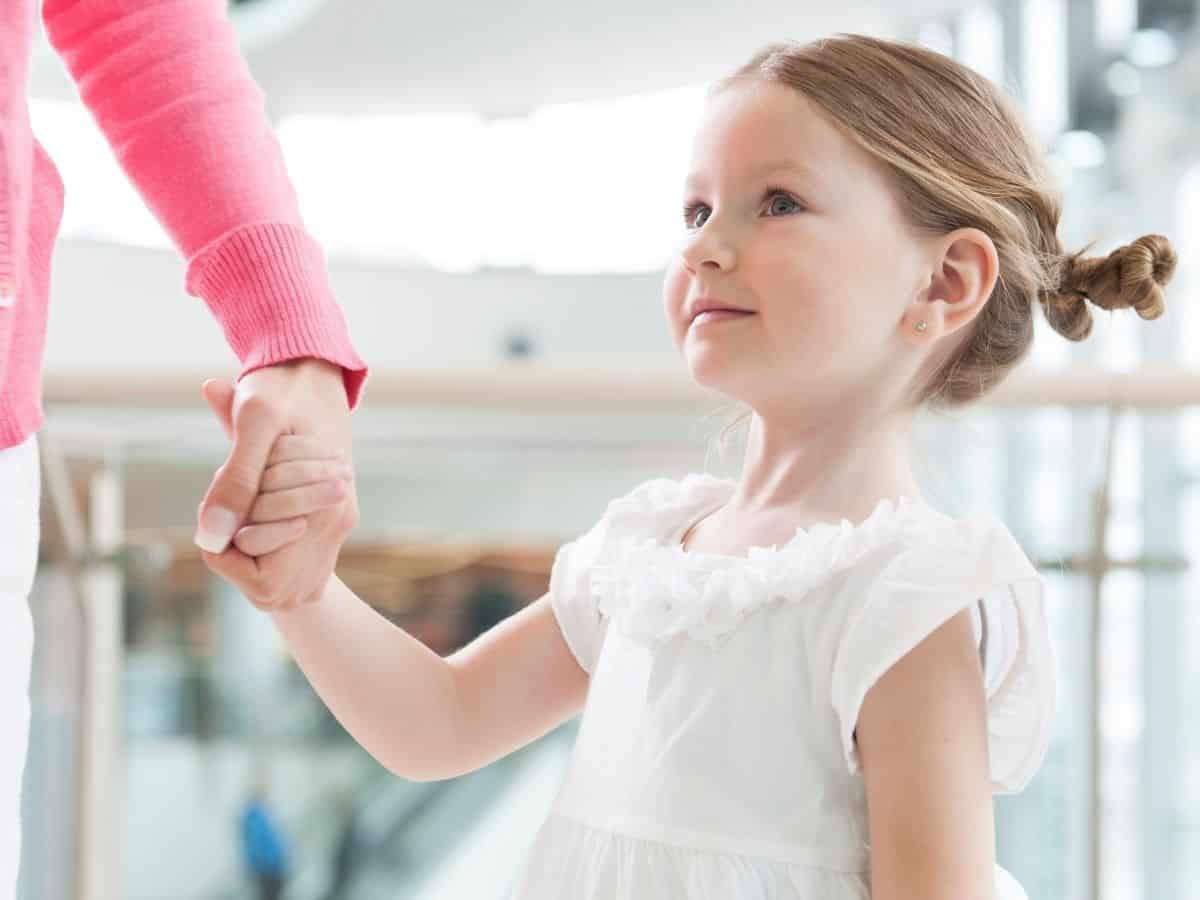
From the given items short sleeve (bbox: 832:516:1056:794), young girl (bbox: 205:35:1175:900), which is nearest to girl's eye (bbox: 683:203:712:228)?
young girl (bbox: 205:35:1175:900)

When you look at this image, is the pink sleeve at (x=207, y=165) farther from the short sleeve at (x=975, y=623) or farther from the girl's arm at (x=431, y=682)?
the short sleeve at (x=975, y=623)

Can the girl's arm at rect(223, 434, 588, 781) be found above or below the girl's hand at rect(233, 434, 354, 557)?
below

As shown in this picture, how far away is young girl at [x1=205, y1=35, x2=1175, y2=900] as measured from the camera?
69 centimetres

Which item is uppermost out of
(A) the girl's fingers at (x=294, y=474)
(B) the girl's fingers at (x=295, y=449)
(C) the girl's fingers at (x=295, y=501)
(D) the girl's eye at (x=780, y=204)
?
(D) the girl's eye at (x=780, y=204)

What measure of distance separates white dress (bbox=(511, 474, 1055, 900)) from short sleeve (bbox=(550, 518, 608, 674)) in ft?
0.21

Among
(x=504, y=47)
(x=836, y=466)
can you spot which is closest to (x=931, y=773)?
(x=836, y=466)

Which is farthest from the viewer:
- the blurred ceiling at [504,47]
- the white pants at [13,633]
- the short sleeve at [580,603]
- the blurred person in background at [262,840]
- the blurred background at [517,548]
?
the blurred ceiling at [504,47]

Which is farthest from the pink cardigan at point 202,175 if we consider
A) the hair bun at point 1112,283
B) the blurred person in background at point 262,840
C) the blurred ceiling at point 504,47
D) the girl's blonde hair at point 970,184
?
the blurred ceiling at point 504,47

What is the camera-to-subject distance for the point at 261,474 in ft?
2.19

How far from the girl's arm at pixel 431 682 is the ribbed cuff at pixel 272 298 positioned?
5.8 inches

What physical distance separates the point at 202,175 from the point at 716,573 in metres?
0.33

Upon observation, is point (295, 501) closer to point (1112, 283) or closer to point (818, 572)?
point (818, 572)

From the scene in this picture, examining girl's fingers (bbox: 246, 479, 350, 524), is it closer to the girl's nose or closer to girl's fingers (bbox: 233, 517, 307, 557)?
girl's fingers (bbox: 233, 517, 307, 557)

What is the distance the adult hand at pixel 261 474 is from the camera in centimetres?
66
